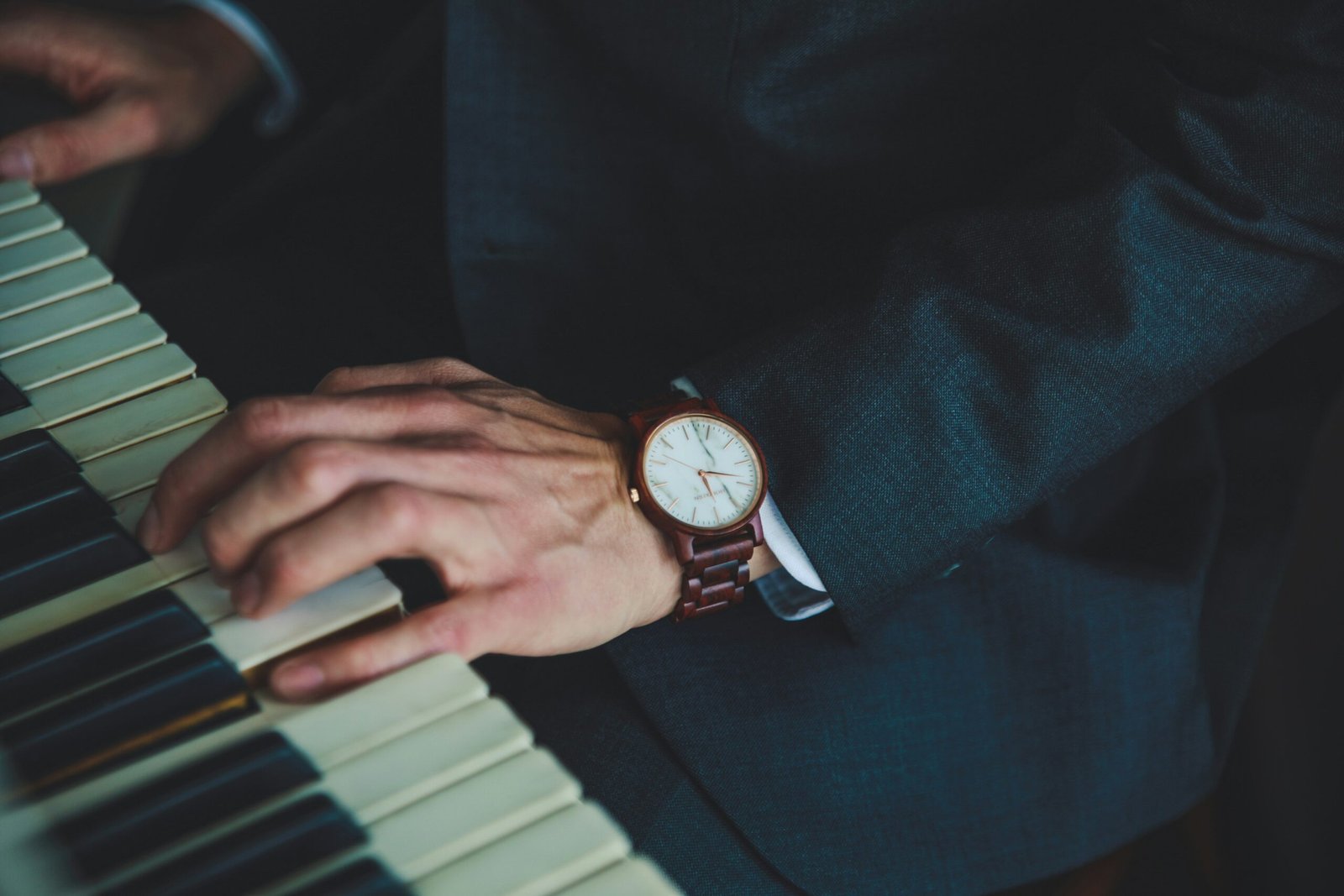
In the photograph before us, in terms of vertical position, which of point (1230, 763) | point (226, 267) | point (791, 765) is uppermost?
point (226, 267)

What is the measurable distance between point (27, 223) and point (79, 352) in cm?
22

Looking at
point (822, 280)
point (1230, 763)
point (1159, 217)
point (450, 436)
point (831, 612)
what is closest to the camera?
point (450, 436)

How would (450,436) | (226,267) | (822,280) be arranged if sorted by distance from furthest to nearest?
1. (226,267)
2. (822,280)
3. (450,436)

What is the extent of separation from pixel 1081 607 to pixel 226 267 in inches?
41.2

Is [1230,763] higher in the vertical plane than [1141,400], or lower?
lower

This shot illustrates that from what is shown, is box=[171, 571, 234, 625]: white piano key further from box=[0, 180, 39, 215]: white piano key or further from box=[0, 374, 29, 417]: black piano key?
box=[0, 180, 39, 215]: white piano key

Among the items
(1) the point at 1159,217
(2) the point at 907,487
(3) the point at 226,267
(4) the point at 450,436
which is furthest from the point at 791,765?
(3) the point at 226,267

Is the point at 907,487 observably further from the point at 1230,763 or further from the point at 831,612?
the point at 1230,763

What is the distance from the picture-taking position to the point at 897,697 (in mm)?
952

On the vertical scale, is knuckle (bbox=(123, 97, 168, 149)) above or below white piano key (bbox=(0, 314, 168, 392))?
above

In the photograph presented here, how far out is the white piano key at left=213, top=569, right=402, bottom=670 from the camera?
584mm

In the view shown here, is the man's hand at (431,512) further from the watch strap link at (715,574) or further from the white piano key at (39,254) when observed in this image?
the white piano key at (39,254)

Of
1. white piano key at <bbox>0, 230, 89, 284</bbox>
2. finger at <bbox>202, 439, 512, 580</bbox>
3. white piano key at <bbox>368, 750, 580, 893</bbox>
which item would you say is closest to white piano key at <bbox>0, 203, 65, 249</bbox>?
white piano key at <bbox>0, 230, 89, 284</bbox>

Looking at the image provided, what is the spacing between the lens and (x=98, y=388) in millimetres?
759
